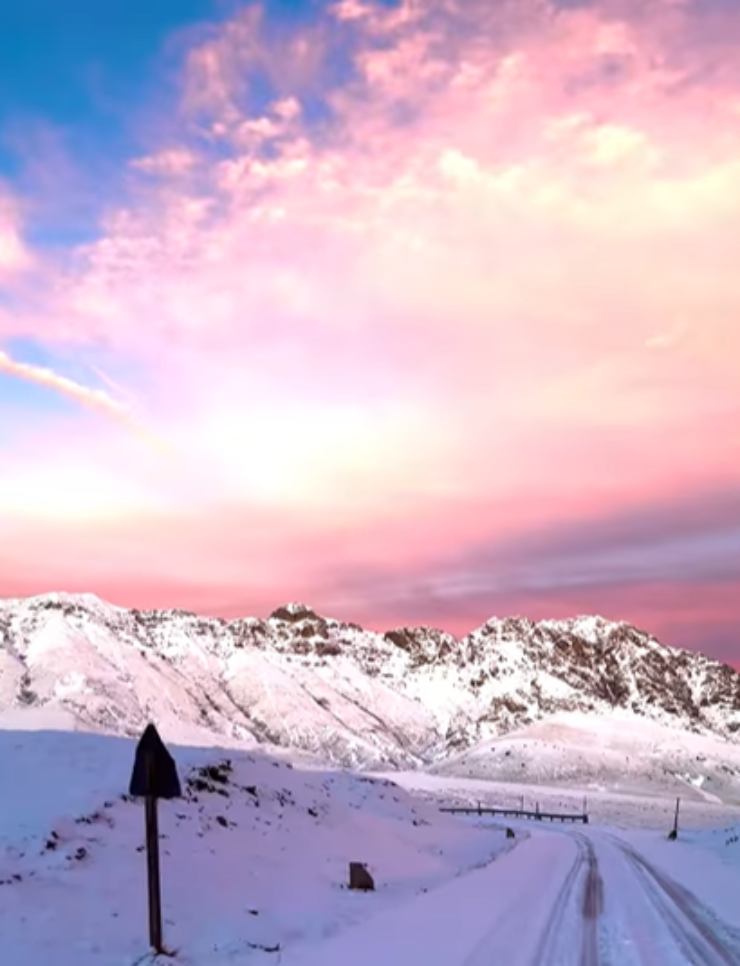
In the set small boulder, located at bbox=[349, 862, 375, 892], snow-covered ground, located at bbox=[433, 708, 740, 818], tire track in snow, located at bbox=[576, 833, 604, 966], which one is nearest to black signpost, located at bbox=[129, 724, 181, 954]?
tire track in snow, located at bbox=[576, 833, 604, 966]

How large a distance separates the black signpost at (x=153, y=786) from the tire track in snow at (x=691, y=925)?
30.3 feet

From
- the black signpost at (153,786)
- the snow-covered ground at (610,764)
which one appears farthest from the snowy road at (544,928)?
the snow-covered ground at (610,764)

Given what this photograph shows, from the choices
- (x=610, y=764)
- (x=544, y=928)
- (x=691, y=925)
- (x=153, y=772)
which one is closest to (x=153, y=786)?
(x=153, y=772)

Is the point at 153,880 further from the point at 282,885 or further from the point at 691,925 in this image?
the point at 691,925

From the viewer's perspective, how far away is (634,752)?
181750mm

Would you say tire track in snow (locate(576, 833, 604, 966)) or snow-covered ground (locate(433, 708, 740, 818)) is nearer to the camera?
tire track in snow (locate(576, 833, 604, 966))

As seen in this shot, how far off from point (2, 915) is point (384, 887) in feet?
41.2

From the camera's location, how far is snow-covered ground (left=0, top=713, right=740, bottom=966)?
1595cm

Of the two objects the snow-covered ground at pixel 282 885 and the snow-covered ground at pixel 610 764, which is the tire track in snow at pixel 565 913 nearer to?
the snow-covered ground at pixel 282 885

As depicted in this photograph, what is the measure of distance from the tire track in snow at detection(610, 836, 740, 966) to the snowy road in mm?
20

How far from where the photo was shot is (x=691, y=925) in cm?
1939

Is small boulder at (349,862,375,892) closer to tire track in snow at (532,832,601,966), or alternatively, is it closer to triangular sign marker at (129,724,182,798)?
tire track in snow at (532,832,601,966)

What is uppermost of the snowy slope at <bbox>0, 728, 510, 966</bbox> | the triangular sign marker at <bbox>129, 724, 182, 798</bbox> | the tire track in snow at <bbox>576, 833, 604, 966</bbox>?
the triangular sign marker at <bbox>129, 724, 182, 798</bbox>

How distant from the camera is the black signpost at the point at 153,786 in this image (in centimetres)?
1518
